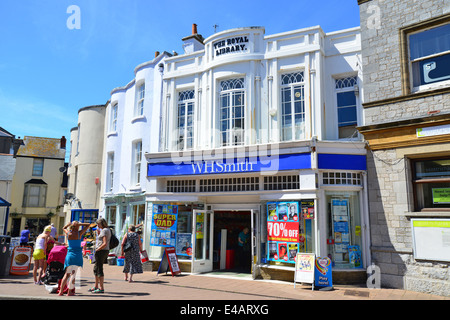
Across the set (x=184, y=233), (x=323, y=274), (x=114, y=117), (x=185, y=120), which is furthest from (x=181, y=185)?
(x=114, y=117)

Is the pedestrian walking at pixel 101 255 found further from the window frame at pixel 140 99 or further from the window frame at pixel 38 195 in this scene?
the window frame at pixel 38 195

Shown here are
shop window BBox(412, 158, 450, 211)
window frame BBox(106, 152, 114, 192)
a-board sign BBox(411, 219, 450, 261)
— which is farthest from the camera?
window frame BBox(106, 152, 114, 192)

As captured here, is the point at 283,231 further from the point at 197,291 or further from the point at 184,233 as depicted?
the point at 184,233

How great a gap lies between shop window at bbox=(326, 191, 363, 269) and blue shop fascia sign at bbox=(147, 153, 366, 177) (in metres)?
0.94

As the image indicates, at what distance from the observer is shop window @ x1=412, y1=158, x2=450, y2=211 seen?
371 inches

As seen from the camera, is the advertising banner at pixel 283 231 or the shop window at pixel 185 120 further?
the shop window at pixel 185 120

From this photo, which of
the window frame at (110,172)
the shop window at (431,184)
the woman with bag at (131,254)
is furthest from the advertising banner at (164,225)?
the shop window at (431,184)

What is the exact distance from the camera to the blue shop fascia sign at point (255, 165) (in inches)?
416

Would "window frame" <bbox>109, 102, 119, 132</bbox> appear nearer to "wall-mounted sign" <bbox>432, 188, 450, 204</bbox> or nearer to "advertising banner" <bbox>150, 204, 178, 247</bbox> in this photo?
"advertising banner" <bbox>150, 204, 178, 247</bbox>

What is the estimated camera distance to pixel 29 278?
10797 mm

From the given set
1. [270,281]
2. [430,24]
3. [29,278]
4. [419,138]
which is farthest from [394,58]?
[29,278]

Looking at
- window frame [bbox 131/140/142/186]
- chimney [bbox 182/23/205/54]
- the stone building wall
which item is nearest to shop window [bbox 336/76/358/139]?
the stone building wall

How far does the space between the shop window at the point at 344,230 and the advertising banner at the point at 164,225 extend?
18.1ft

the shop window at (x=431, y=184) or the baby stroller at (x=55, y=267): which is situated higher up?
the shop window at (x=431, y=184)
